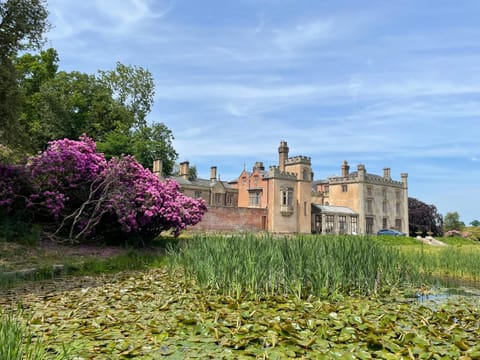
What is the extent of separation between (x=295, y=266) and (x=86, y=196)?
8368 millimetres

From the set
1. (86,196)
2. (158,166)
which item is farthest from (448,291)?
(158,166)

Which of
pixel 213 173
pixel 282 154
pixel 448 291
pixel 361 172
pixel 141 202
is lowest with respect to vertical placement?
pixel 448 291

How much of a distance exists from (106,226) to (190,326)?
8888 mm

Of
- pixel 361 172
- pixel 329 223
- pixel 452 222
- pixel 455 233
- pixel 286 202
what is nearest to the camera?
pixel 286 202

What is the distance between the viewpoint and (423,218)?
4797 centimetres

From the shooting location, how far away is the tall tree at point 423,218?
4638 cm

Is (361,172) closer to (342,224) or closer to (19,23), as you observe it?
(342,224)

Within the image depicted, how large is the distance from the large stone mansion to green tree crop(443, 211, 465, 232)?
8.46 metres

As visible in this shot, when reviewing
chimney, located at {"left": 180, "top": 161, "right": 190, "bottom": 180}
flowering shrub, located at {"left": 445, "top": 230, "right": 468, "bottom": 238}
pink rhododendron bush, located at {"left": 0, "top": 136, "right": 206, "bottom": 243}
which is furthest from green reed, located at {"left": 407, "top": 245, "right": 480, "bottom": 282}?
flowering shrub, located at {"left": 445, "top": 230, "right": 468, "bottom": 238}

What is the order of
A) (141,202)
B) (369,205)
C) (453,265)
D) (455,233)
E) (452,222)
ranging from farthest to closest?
(452,222), (369,205), (455,233), (141,202), (453,265)

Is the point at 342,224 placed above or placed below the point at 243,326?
above

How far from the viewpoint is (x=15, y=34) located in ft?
43.6

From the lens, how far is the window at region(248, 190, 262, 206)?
3777 centimetres

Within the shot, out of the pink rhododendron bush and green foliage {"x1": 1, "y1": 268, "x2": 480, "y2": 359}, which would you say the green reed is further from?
the pink rhododendron bush
